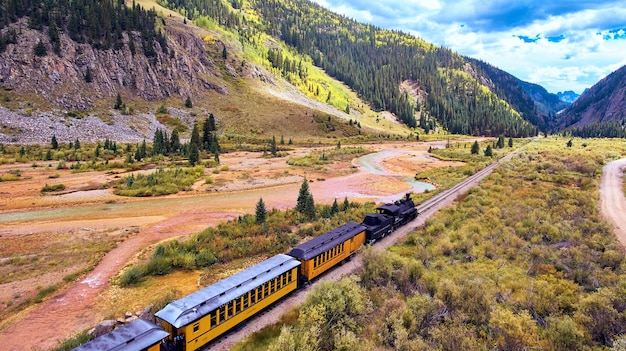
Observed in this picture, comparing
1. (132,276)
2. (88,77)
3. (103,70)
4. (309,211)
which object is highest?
(103,70)

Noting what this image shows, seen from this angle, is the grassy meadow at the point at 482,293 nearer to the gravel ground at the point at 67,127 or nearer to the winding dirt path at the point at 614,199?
the winding dirt path at the point at 614,199

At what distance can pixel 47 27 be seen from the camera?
333 feet

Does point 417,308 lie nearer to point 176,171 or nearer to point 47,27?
point 176,171

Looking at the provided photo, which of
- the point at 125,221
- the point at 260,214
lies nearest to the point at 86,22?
the point at 125,221

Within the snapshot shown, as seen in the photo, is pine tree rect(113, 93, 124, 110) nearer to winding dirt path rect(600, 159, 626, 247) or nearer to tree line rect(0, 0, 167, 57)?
tree line rect(0, 0, 167, 57)

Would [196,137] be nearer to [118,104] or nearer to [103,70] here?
[118,104]

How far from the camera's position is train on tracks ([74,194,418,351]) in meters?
12.5

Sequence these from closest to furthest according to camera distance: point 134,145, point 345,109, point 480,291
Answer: point 480,291 < point 134,145 < point 345,109

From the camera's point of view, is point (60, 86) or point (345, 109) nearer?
point (60, 86)

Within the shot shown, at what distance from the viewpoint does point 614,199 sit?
39875mm

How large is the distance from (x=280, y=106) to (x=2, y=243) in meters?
118

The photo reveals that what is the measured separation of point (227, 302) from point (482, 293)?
1222 cm

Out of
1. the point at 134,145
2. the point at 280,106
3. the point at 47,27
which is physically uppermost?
the point at 47,27

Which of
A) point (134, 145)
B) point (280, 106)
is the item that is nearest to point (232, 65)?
point (280, 106)
